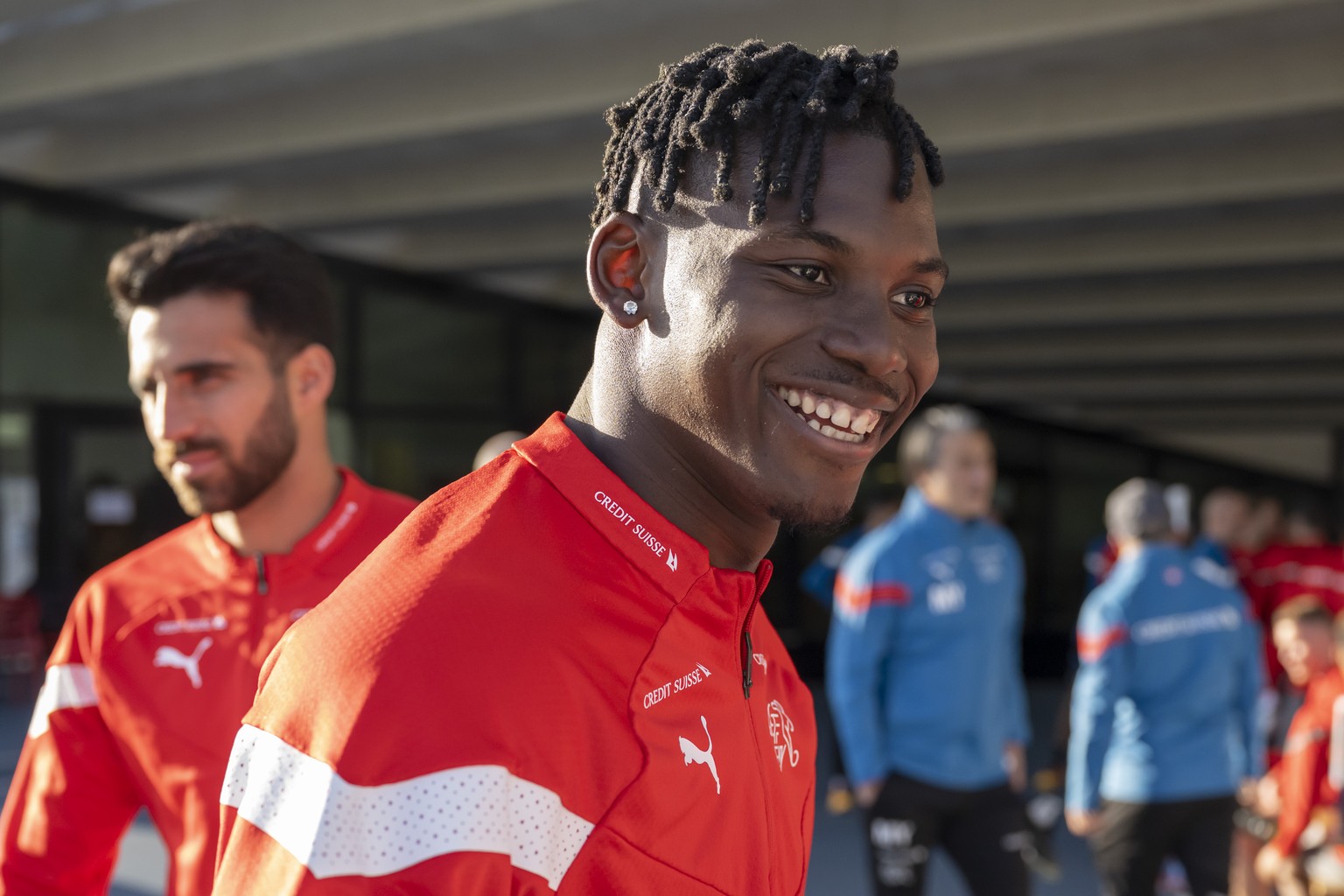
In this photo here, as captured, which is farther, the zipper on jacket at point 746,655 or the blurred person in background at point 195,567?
the blurred person in background at point 195,567

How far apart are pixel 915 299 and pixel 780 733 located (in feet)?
1.53

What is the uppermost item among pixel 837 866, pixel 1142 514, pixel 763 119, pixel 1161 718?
pixel 763 119

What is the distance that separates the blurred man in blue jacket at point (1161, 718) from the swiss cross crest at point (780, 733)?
125 inches

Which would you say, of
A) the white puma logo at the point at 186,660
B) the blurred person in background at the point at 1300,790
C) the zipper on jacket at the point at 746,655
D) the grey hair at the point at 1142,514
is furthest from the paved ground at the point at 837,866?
the zipper on jacket at the point at 746,655

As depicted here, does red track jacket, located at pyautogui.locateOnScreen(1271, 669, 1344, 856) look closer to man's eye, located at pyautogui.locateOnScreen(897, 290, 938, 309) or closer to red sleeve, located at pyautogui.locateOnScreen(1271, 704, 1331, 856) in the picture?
red sleeve, located at pyautogui.locateOnScreen(1271, 704, 1331, 856)

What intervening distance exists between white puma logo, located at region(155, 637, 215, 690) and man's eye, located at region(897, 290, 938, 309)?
1162mm

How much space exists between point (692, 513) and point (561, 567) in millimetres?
186

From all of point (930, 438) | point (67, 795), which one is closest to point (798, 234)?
point (67, 795)

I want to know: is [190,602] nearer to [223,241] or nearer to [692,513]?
[223,241]

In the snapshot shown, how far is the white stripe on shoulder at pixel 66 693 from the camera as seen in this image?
176 cm

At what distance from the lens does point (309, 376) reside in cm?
199

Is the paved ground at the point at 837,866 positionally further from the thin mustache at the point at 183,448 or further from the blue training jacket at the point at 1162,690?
the thin mustache at the point at 183,448

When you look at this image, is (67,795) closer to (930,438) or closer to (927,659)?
(927,659)

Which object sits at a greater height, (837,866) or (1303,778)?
(1303,778)
